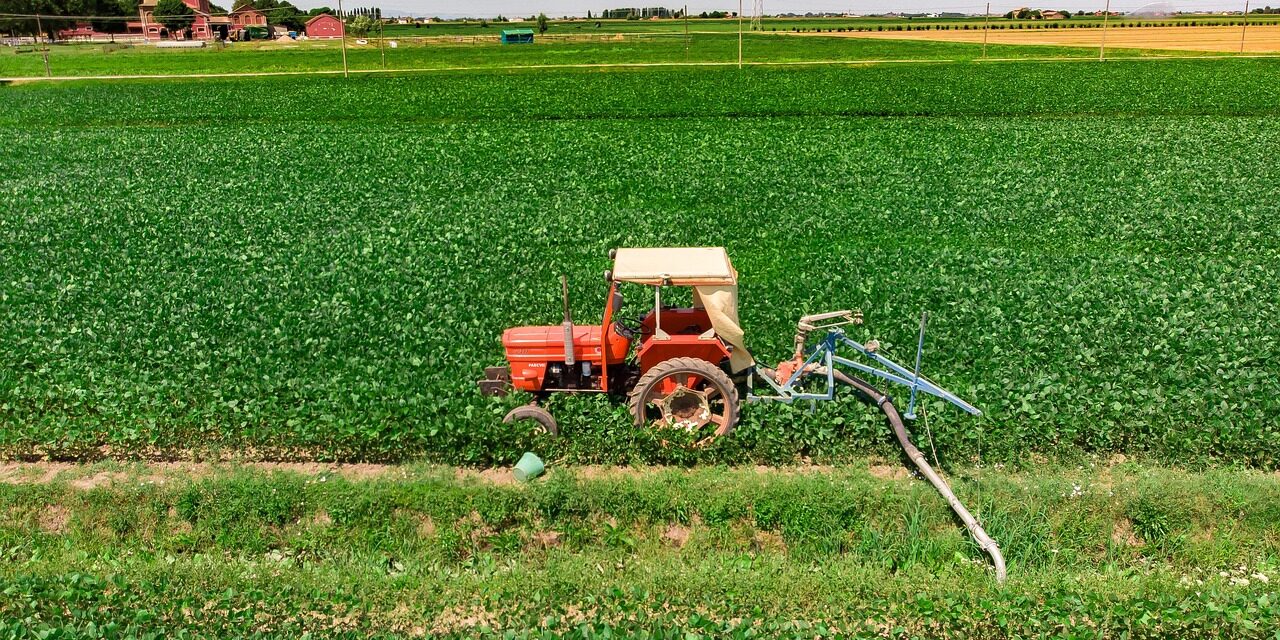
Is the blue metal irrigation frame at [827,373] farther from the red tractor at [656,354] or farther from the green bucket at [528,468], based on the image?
the green bucket at [528,468]

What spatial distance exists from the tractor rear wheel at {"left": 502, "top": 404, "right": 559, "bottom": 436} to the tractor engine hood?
1593 millimetres

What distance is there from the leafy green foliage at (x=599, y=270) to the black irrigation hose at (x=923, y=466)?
0.83ft

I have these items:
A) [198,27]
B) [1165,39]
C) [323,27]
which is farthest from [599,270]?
[198,27]

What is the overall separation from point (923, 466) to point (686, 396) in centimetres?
241

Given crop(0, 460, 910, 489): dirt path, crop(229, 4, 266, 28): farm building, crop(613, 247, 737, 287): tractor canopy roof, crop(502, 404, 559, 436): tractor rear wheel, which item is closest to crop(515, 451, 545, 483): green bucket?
crop(0, 460, 910, 489): dirt path

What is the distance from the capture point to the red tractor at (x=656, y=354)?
8.52m

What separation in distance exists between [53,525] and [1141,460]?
10.4 metres

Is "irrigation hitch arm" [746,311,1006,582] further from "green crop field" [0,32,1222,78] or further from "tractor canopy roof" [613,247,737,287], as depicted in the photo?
"green crop field" [0,32,1222,78]

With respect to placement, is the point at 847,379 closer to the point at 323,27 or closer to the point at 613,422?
the point at 613,422

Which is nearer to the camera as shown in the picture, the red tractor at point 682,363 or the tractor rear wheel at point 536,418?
Answer: the red tractor at point 682,363

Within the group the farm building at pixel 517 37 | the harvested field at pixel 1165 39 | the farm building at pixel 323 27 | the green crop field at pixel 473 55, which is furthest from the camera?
the farm building at pixel 323 27

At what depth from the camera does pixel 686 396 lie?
872 cm

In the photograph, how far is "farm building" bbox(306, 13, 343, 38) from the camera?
96625mm

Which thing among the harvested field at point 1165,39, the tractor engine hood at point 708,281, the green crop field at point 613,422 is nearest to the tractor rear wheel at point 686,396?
the green crop field at point 613,422
